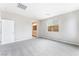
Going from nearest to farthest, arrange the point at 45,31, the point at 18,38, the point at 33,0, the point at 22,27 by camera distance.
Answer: the point at 33,0
the point at 18,38
the point at 22,27
the point at 45,31

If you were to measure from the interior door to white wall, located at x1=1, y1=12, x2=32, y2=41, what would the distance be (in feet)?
1.32

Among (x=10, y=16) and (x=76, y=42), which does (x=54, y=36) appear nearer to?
(x=76, y=42)

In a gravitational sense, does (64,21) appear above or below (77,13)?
below

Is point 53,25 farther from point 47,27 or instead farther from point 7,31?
point 7,31

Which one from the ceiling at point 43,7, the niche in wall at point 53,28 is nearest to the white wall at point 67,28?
the niche in wall at point 53,28

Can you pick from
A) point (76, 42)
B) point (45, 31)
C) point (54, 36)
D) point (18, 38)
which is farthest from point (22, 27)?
point (76, 42)

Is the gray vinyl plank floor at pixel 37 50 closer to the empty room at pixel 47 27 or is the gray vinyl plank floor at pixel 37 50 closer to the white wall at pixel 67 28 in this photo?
the empty room at pixel 47 27

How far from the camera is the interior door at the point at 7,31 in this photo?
5.59 meters

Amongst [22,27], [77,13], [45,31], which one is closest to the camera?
[77,13]

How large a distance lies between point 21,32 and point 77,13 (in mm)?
5483

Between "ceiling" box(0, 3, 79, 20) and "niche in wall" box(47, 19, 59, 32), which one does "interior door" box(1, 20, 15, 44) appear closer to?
"ceiling" box(0, 3, 79, 20)

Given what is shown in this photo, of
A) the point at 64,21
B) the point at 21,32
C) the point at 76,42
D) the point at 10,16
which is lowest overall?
the point at 76,42

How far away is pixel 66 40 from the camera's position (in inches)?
240

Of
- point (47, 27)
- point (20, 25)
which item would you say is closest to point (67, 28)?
point (47, 27)
